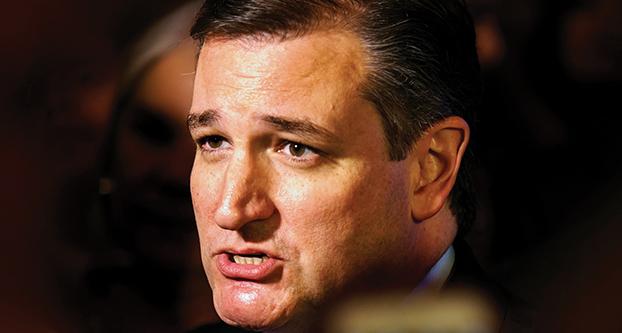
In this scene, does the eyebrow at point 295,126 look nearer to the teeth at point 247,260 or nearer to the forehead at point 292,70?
the forehead at point 292,70

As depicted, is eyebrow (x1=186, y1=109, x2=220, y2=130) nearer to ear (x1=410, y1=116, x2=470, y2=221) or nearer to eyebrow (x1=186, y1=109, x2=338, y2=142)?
eyebrow (x1=186, y1=109, x2=338, y2=142)

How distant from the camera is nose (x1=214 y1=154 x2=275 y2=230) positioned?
3.92 ft

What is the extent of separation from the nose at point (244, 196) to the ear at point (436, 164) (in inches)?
7.3

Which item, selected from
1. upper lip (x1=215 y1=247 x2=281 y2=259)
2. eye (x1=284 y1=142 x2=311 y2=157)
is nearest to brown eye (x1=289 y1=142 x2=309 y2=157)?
eye (x1=284 y1=142 x2=311 y2=157)

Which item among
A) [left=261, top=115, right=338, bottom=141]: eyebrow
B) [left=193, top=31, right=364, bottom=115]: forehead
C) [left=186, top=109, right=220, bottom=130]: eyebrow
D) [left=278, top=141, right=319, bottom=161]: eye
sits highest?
[left=193, top=31, right=364, bottom=115]: forehead

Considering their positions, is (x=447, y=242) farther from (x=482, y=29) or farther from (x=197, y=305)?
(x=197, y=305)

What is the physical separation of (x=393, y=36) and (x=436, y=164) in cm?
17

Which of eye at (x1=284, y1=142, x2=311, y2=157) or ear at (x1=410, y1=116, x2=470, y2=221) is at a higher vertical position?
eye at (x1=284, y1=142, x2=311, y2=157)

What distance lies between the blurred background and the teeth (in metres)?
0.30

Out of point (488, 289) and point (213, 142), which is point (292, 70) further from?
point (488, 289)

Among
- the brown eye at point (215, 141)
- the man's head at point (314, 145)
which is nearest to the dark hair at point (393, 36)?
the man's head at point (314, 145)

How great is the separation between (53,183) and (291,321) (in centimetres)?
53

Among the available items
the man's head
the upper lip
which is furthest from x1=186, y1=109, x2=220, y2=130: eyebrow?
the upper lip

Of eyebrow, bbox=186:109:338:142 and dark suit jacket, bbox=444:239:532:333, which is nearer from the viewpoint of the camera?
eyebrow, bbox=186:109:338:142
